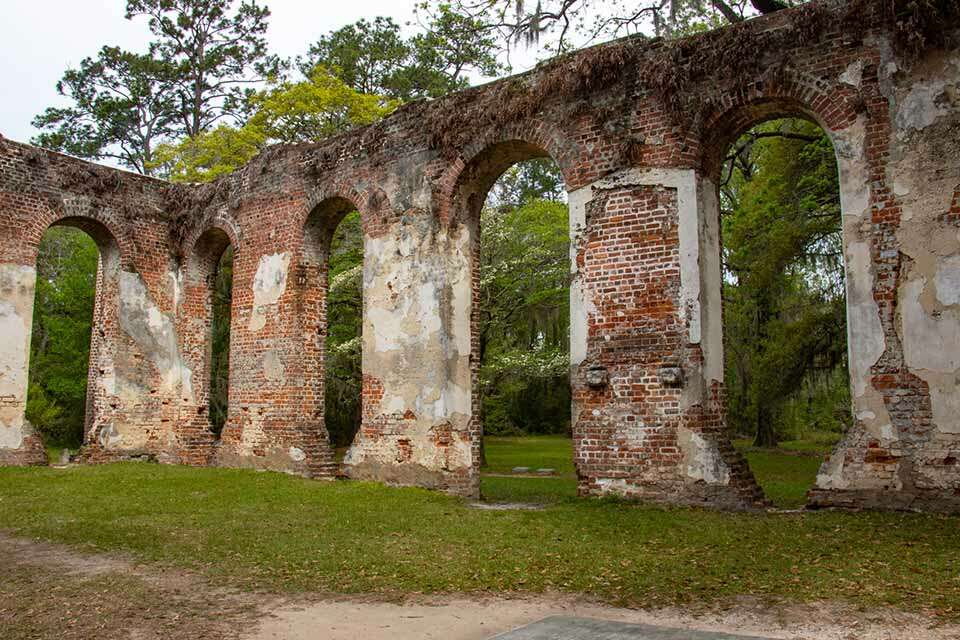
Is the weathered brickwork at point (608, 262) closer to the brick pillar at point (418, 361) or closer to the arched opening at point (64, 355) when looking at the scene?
the brick pillar at point (418, 361)

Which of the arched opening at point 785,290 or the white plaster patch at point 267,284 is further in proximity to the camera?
the arched opening at point 785,290

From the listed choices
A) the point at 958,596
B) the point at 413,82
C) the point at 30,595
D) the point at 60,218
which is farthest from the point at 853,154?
the point at 413,82

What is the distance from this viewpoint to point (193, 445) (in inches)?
580

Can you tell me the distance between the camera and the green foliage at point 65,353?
2273 centimetres

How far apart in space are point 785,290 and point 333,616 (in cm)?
1482

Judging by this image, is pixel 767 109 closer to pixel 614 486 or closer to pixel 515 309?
pixel 614 486

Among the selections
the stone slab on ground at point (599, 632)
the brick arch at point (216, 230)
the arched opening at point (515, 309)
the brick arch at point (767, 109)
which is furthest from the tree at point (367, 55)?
the stone slab on ground at point (599, 632)

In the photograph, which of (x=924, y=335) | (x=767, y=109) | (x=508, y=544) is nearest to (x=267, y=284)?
(x=508, y=544)

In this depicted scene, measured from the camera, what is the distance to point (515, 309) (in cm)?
1845

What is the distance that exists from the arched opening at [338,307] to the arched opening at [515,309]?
276 cm

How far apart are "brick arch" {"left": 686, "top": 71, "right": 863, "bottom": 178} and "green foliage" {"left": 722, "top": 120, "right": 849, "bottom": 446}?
4.39 m

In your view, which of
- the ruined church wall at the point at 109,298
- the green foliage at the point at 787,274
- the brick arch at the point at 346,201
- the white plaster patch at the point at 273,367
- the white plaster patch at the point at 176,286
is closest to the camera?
the brick arch at the point at 346,201

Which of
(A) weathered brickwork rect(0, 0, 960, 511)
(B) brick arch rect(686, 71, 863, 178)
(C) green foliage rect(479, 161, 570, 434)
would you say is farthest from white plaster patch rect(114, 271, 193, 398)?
→ (B) brick arch rect(686, 71, 863, 178)

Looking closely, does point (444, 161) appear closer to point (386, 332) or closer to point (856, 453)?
point (386, 332)
